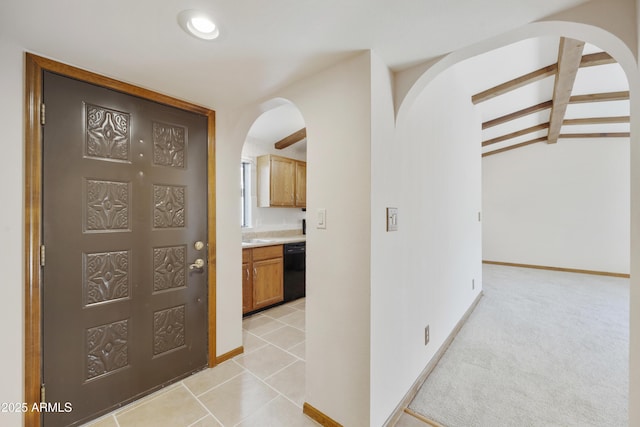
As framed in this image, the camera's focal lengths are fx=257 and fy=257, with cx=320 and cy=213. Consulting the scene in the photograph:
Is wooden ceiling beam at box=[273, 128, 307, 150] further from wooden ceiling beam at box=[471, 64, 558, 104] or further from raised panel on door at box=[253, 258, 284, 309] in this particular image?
wooden ceiling beam at box=[471, 64, 558, 104]

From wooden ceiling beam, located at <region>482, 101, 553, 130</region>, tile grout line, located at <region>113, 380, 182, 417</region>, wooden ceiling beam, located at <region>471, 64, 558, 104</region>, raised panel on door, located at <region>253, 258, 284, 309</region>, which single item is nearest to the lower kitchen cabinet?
raised panel on door, located at <region>253, 258, 284, 309</region>

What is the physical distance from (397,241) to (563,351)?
2182 millimetres

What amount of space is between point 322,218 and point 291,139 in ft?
8.86

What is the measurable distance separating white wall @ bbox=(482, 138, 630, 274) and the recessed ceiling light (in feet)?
22.5

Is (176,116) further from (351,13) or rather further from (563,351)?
(563,351)

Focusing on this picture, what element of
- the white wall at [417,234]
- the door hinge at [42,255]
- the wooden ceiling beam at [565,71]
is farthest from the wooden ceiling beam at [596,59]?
the door hinge at [42,255]

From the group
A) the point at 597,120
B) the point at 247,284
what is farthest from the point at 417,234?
the point at 597,120

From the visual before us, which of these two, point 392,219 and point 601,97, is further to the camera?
point 601,97

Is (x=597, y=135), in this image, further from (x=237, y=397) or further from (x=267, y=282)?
(x=237, y=397)

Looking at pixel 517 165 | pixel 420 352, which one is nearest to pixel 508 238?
pixel 517 165

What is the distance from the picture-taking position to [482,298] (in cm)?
379

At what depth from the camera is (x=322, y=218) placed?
1580 mm

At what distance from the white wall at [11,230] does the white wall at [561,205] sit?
753 centimetres

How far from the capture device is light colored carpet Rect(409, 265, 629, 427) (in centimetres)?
163
